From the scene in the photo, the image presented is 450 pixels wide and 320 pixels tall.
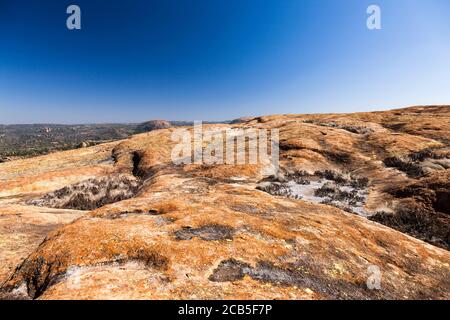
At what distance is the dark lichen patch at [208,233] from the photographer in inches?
492

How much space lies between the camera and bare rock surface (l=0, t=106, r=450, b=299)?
9.30 meters

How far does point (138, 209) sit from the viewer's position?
1672 cm

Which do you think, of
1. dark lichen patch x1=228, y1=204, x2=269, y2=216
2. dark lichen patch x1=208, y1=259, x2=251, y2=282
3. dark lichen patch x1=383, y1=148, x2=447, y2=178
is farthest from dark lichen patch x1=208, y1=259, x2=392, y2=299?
dark lichen patch x1=383, y1=148, x2=447, y2=178

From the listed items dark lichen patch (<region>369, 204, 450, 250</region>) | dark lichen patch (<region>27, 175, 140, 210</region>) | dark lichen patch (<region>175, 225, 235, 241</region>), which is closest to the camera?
dark lichen patch (<region>175, 225, 235, 241</region>)

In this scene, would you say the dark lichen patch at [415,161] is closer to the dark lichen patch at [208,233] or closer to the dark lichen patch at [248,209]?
the dark lichen patch at [248,209]

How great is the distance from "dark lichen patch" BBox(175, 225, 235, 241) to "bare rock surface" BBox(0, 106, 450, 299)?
10cm

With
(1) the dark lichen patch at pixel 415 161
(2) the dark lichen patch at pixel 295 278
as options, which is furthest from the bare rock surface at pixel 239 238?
(1) the dark lichen patch at pixel 415 161

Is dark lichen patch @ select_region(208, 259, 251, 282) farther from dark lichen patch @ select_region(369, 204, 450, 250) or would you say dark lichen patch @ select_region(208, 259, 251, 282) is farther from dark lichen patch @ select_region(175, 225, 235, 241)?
dark lichen patch @ select_region(369, 204, 450, 250)

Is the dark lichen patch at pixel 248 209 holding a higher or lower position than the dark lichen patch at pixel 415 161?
lower

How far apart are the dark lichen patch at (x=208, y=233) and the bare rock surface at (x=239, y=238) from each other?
98 mm

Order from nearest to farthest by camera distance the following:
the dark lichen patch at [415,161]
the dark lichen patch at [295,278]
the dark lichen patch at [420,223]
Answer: the dark lichen patch at [295,278]
the dark lichen patch at [420,223]
the dark lichen patch at [415,161]

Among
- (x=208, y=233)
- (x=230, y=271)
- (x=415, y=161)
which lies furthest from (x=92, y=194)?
(x=415, y=161)
